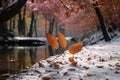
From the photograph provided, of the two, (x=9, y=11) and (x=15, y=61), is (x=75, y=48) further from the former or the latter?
(x=15, y=61)

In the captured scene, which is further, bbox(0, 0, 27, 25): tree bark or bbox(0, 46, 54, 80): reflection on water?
bbox(0, 46, 54, 80): reflection on water

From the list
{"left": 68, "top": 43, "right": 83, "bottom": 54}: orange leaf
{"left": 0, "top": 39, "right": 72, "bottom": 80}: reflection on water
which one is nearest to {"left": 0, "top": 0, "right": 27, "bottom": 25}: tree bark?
{"left": 68, "top": 43, "right": 83, "bottom": 54}: orange leaf

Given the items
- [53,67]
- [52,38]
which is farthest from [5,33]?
[52,38]

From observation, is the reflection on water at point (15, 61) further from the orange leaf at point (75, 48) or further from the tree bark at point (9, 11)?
the orange leaf at point (75, 48)

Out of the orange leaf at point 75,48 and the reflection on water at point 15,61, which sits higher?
the orange leaf at point 75,48

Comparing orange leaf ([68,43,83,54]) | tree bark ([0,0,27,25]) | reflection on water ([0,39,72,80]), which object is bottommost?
reflection on water ([0,39,72,80])

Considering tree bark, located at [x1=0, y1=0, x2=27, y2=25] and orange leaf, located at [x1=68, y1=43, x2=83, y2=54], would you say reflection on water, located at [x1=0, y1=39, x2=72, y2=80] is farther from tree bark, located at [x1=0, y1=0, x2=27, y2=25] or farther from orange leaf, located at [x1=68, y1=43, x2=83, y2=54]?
orange leaf, located at [x1=68, y1=43, x2=83, y2=54]

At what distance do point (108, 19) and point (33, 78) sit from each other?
18.7 metres

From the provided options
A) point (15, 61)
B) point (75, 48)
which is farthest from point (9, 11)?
point (15, 61)

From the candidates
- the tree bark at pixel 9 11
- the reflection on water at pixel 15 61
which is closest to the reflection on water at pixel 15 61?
the reflection on water at pixel 15 61

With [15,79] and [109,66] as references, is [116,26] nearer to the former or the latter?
[109,66]

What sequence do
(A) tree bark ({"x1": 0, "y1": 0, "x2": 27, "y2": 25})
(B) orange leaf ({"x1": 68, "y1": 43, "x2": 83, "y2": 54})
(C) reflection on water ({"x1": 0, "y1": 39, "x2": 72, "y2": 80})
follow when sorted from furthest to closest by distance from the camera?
(C) reflection on water ({"x1": 0, "y1": 39, "x2": 72, "y2": 80}) → (A) tree bark ({"x1": 0, "y1": 0, "x2": 27, "y2": 25}) → (B) orange leaf ({"x1": 68, "y1": 43, "x2": 83, "y2": 54})

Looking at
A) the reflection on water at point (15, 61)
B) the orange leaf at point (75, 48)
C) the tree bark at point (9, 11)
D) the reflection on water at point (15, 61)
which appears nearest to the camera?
the orange leaf at point (75, 48)

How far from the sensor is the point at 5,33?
30.4 m
